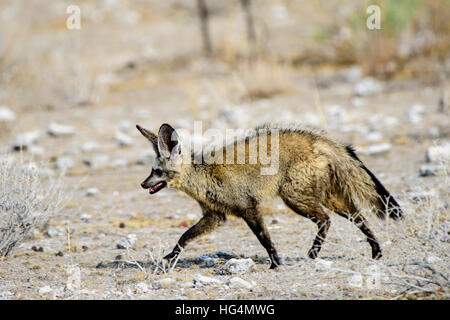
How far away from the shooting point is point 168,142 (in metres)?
5.77

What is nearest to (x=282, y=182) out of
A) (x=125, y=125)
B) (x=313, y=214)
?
(x=313, y=214)

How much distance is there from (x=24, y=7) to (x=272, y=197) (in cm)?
1892

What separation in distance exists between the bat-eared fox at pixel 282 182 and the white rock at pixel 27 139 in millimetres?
5536

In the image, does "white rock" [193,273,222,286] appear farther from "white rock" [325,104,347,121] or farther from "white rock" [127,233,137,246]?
"white rock" [325,104,347,121]

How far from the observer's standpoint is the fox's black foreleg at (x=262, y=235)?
5441 millimetres

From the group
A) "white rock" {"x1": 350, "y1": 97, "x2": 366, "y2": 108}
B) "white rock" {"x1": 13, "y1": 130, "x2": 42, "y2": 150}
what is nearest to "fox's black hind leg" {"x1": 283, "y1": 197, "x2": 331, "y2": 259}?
"white rock" {"x1": 13, "y1": 130, "x2": 42, "y2": 150}

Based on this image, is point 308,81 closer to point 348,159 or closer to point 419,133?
point 419,133

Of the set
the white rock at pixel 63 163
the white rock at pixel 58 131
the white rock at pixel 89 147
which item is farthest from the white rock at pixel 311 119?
the white rock at pixel 58 131

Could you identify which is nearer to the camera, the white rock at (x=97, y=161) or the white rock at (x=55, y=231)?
the white rock at (x=55, y=231)

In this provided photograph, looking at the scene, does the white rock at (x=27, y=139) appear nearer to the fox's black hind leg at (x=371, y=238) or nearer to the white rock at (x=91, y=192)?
the white rock at (x=91, y=192)

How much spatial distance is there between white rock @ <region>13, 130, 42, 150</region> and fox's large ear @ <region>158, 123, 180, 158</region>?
5.57m

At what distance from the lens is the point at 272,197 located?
570cm

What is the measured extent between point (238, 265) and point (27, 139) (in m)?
6.92

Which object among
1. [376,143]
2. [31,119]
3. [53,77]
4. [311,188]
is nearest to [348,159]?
[311,188]
